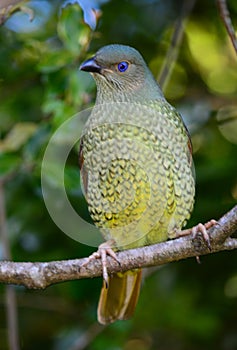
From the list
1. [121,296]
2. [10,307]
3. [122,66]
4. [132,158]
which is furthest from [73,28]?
[10,307]

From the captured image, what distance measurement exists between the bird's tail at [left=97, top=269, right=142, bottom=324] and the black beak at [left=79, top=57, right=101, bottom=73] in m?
1.06

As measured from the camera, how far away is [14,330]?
436cm

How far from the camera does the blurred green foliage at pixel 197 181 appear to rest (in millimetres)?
4855

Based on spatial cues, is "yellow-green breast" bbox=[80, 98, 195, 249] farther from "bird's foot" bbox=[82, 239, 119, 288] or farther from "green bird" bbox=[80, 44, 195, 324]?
"bird's foot" bbox=[82, 239, 119, 288]

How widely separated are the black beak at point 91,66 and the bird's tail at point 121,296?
1.06 meters

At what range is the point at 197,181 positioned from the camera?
482 cm

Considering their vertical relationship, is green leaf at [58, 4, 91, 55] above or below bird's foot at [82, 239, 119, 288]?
above

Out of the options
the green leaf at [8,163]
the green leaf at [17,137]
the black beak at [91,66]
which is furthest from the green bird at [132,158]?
the green leaf at [17,137]

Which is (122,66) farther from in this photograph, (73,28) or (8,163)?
(8,163)

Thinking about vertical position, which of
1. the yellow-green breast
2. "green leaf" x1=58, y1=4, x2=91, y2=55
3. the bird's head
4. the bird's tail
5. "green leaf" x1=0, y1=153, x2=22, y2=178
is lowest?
the bird's tail

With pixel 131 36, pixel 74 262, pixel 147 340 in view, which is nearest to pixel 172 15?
pixel 131 36

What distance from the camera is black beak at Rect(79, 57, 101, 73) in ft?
12.3

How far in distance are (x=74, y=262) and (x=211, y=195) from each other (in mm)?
1810

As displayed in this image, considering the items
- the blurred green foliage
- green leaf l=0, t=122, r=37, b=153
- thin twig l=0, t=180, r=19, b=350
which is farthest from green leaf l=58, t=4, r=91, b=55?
thin twig l=0, t=180, r=19, b=350
